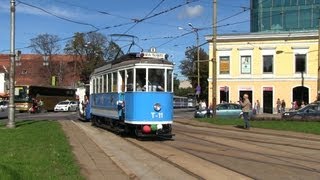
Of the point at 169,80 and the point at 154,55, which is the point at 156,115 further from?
the point at 154,55

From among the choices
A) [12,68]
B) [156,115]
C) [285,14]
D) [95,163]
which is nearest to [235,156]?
[95,163]

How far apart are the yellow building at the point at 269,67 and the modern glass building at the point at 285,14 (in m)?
13.6

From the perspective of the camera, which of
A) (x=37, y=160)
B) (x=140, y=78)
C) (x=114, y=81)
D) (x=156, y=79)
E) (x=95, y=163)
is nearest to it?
(x=37, y=160)

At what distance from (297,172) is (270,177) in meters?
1.16

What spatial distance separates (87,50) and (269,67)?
155 ft

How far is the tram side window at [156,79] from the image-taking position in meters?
22.0

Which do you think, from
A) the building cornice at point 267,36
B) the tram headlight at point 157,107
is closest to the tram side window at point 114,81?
the tram headlight at point 157,107

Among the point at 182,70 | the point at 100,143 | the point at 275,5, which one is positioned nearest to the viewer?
the point at 100,143

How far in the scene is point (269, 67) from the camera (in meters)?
66.5

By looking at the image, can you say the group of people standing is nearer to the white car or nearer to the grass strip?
the white car

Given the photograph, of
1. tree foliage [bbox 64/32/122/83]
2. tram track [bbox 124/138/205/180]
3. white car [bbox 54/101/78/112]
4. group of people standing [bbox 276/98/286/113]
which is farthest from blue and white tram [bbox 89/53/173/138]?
tree foliage [bbox 64/32/122/83]

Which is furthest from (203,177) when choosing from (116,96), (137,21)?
(137,21)

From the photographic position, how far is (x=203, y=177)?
40.7 ft

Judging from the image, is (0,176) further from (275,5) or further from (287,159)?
(275,5)
